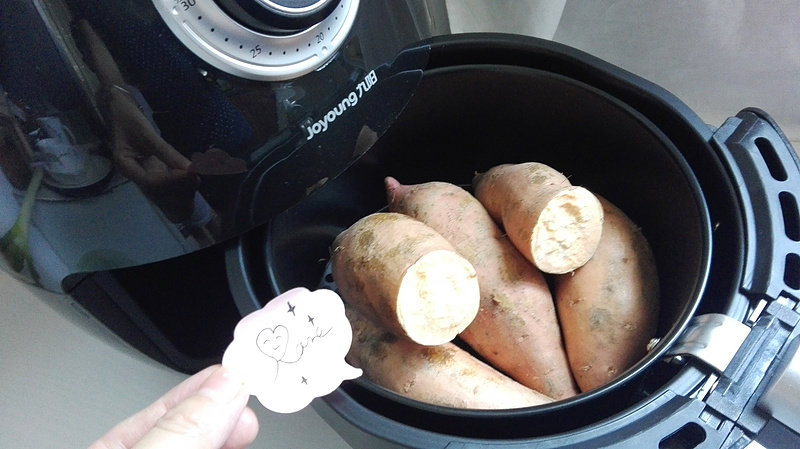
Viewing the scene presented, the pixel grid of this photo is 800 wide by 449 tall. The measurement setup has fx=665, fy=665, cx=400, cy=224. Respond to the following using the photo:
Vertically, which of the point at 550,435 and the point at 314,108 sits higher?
the point at 314,108

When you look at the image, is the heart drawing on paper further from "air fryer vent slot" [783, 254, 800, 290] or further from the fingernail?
"air fryer vent slot" [783, 254, 800, 290]

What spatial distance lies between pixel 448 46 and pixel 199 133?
0.24 meters

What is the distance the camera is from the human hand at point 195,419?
0.28 metres

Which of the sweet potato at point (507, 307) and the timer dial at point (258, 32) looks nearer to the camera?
the timer dial at point (258, 32)

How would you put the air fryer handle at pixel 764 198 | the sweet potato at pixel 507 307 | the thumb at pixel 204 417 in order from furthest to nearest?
the sweet potato at pixel 507 307 < the air fryer handle at pixel 764 198 < the thumb at pixel 204 417

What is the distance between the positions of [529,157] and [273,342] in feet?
1.11

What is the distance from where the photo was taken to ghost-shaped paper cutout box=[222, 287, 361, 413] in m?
0.34

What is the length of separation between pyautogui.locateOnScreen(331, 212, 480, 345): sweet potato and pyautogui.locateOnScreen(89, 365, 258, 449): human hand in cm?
12

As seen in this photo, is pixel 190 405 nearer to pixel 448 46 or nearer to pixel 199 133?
pixel 199 133

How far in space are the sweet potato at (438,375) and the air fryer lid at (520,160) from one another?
7cm

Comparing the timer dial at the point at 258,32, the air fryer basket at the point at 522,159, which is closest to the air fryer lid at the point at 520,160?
the air fryer basket at the point at 522,159

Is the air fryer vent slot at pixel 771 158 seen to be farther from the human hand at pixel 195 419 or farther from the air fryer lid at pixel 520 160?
the human hand at pixel 195 419

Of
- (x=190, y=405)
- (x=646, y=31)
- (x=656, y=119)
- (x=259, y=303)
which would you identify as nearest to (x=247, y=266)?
(x=259, y=303)

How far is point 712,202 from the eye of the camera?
0.47 m
